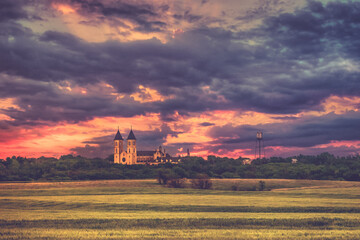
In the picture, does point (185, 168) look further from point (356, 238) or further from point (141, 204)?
point (356, 238)

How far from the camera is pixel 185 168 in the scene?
14188 centimetres

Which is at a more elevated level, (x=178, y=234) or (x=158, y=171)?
(x=158, y=171)

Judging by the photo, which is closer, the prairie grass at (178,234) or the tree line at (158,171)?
the prairie grass at (178,234)

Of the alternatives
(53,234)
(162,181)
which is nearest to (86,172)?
(162,181)

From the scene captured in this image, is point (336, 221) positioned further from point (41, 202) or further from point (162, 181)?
point (162, 181)

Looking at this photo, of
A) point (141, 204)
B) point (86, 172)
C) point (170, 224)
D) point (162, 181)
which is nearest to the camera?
point (170, 224)

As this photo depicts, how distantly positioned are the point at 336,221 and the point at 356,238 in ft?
28.1

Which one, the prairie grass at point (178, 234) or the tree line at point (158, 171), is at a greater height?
the tree line at point (158, 171)

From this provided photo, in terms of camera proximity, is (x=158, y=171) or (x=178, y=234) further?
(x=158, y=171)

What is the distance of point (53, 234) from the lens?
25.2 metres

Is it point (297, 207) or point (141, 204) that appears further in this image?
point (141, 204)

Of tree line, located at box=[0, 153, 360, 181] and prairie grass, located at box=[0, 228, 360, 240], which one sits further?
tree line, located at box=[0, 153, 360, 181]

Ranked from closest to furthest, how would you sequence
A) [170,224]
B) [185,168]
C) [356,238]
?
[356,238], [170,224], [185,168]

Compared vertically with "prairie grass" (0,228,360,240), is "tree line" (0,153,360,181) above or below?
above
